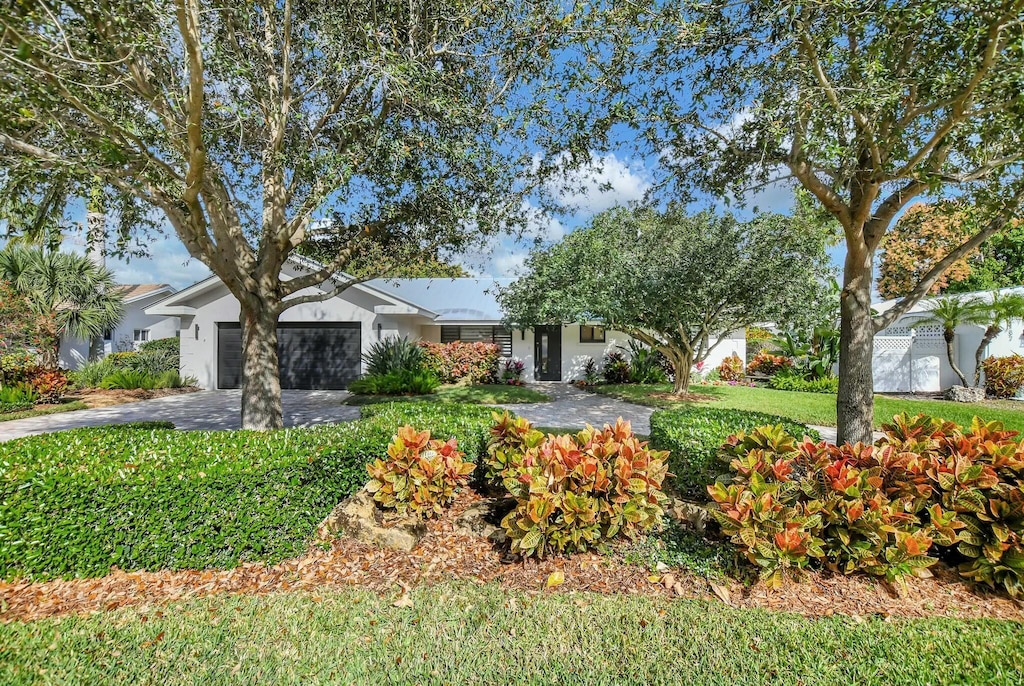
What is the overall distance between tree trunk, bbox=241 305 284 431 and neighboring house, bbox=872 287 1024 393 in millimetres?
18677

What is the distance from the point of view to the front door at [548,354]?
2044cm

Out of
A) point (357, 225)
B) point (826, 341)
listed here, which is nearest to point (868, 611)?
point (357, 225)

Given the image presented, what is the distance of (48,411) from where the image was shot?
11281 mm

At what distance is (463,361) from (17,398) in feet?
40.4

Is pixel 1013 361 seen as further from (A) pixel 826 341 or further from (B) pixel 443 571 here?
(B) pixel 443 571

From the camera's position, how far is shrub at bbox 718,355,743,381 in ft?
63.5

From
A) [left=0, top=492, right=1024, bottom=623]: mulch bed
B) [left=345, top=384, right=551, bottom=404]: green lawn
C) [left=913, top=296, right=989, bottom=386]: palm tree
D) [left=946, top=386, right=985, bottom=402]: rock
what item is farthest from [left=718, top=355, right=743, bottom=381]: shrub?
[left=0, top=492, right=1024, bottom=623]: mulch bed

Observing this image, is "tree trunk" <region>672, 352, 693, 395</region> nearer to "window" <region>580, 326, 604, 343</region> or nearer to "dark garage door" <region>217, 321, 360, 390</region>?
"window" <region>580, 326, 604, 343</region>

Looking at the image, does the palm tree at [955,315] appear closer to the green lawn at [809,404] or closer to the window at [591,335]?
the green lawn at [809,404]

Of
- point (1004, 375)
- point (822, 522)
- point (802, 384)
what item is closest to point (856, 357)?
point (822, 522)

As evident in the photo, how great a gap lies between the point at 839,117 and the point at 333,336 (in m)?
15.3

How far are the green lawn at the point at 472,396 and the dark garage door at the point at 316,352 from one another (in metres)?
2.66

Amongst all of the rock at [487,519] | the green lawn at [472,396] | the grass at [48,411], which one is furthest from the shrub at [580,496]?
the grass at [48,411]

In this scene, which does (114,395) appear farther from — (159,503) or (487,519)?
(487,519)
